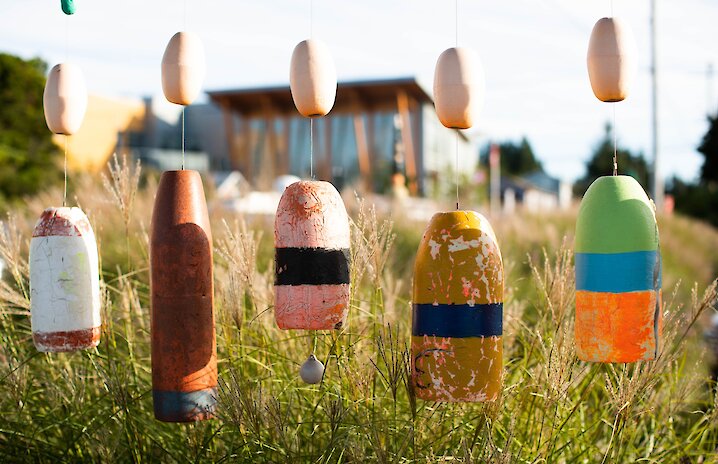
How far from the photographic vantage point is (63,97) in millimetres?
2086

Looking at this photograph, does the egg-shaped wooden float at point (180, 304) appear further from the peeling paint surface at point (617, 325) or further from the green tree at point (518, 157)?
the green tree at point (518, 157)

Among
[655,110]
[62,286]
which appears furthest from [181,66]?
[655,110]

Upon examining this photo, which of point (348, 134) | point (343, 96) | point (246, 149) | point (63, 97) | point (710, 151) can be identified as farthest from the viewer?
point (246, 149)

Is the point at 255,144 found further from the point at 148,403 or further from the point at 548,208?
the point at 148,403

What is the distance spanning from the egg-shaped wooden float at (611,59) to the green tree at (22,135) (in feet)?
39.2

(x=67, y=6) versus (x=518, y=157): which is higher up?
(x=518, y=157)

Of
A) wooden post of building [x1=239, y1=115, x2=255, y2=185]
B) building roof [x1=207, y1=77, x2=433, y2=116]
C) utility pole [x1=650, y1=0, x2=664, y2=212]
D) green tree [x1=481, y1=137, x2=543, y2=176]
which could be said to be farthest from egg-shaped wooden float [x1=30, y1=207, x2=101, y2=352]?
green tree [x1=481, y1=137, x2=543, y2=176]

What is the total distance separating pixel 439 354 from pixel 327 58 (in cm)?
80

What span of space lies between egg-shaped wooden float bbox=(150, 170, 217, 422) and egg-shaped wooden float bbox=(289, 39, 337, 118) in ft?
1.32

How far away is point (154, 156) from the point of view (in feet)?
69.1

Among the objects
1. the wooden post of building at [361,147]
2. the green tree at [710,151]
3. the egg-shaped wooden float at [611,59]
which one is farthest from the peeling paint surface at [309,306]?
the wooden post of building at [361,147]

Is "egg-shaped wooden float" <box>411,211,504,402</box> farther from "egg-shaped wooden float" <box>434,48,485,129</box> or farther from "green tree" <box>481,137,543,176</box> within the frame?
"green tree" <box>481,137,543,176</box>

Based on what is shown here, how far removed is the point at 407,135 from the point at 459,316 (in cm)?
1861

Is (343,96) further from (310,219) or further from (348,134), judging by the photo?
(310,219)
